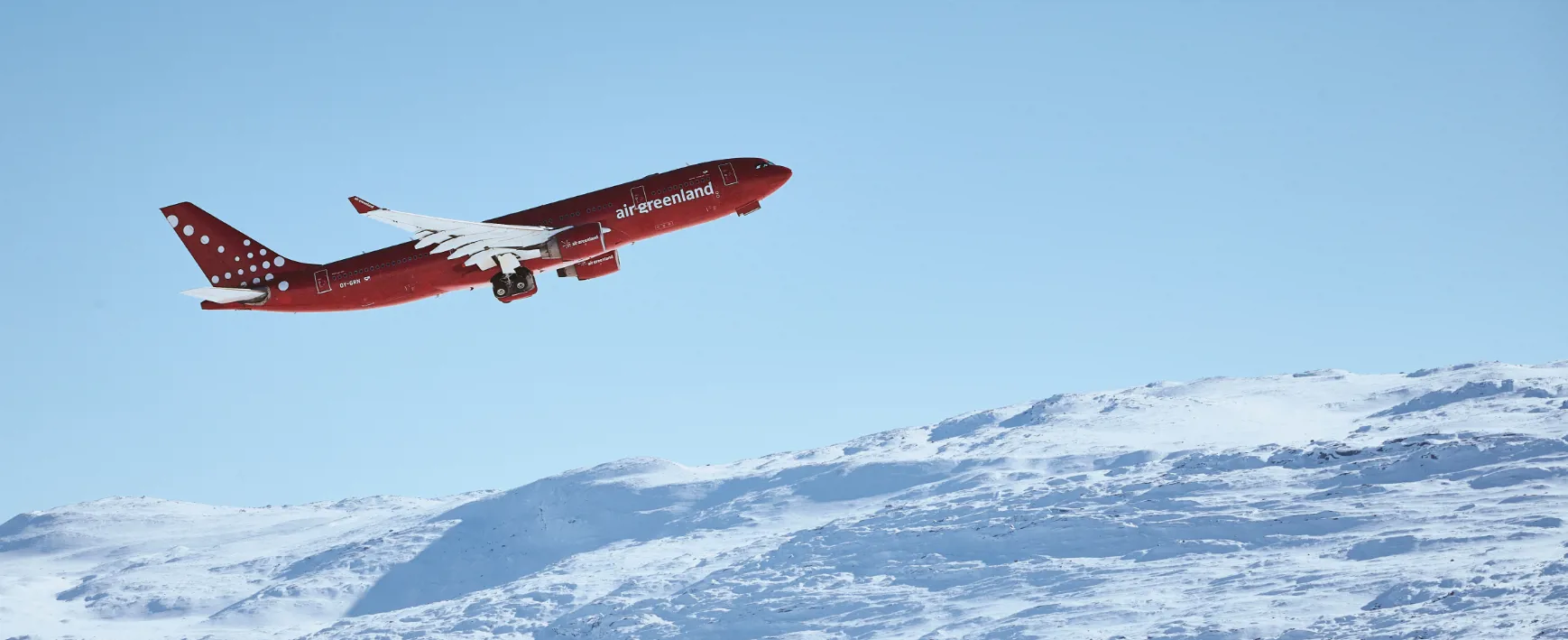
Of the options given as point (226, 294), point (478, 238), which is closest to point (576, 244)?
point (478, 238)

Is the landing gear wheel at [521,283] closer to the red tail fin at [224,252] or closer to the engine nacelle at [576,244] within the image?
the engine nacelle at [576,244]

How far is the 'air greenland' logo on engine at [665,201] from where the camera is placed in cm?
8219

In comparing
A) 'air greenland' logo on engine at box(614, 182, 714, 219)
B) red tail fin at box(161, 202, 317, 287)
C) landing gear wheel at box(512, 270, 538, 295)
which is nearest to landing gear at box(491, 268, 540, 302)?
landing gear wheel at box(512, 270, 538, 295)

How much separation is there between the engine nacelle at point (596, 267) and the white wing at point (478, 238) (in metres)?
2.87

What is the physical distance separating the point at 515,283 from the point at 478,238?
3.44m

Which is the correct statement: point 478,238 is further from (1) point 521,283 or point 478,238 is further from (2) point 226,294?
(2) point 226,294

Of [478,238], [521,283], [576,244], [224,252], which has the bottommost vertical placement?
[521,283]

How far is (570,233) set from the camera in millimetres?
80812

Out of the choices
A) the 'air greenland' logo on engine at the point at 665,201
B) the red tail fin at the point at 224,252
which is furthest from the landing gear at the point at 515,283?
the red tail fin at the point at 224,252

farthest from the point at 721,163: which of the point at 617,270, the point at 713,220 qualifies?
the point at 617,270

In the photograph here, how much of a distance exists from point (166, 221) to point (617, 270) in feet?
95.7

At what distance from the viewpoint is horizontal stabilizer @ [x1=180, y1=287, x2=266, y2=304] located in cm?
8069

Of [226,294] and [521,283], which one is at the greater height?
[226,294]

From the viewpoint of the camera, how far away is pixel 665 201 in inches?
3253
